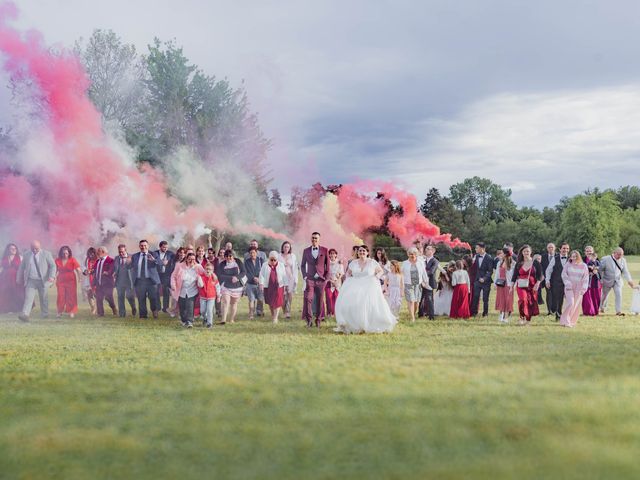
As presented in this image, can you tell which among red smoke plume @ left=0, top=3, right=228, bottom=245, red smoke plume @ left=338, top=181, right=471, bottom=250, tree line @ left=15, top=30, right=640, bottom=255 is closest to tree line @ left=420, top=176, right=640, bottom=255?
tree line @ left=15, top=30, right=640, bottom=255

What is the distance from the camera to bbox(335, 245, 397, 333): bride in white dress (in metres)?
13.1

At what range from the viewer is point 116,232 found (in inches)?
1275

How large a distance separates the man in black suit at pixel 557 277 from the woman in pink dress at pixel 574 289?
1.27 m

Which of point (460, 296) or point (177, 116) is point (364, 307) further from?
point (177, 116)

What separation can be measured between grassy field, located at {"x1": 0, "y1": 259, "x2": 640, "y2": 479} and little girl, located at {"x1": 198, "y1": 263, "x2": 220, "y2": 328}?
249 cm

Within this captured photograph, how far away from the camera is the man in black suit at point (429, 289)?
625 inches

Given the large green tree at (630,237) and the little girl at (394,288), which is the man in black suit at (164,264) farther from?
the large green tree at (630,237)

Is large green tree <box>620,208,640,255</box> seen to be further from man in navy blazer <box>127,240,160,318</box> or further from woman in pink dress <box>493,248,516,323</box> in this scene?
man in navy blazer <box>127,240,160,318</box>

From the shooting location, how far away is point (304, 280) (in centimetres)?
1465

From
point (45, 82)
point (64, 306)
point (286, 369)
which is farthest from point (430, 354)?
point (45, 82)

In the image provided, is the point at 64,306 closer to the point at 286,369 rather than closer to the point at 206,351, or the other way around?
the point at 206,351

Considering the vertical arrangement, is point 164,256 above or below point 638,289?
above

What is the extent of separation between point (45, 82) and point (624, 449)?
25.9 metres

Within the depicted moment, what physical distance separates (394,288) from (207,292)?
4612 millimetres
